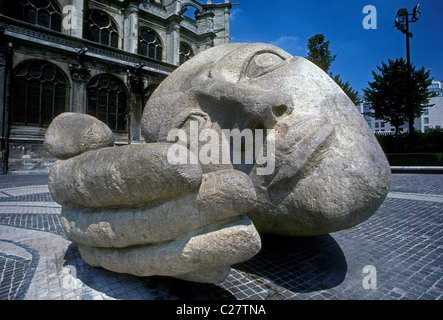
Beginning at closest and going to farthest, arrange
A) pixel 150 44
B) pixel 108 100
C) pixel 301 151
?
pixel 301 151
pixel 108 100
pixel 150 44

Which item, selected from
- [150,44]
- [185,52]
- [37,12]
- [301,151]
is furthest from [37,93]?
[301,151]

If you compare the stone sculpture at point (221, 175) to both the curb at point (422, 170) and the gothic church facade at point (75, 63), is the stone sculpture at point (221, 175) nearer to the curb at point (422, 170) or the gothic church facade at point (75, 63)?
the curb at point (422, 170)

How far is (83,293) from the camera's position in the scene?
1969 millimetres

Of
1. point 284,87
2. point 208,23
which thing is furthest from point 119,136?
point 284,87

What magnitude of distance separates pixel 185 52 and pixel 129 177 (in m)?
23.9

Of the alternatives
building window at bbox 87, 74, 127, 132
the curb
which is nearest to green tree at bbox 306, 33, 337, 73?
the curb

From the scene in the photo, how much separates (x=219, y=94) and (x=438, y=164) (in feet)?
52.5

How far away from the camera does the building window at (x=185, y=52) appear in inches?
894

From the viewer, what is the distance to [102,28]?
17.8m

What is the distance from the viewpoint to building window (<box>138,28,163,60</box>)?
780 inches

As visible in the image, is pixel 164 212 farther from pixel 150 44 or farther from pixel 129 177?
pixel 150 44

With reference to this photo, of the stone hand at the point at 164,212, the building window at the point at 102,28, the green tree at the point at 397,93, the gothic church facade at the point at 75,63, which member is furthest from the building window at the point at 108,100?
the green tree at the point at 397,93

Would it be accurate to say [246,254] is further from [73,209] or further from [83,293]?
[73,209]

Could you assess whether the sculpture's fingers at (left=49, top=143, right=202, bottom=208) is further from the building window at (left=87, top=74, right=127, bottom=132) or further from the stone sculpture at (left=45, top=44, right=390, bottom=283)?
the building window at (left=87, top=74, right=127, bottom=132)
